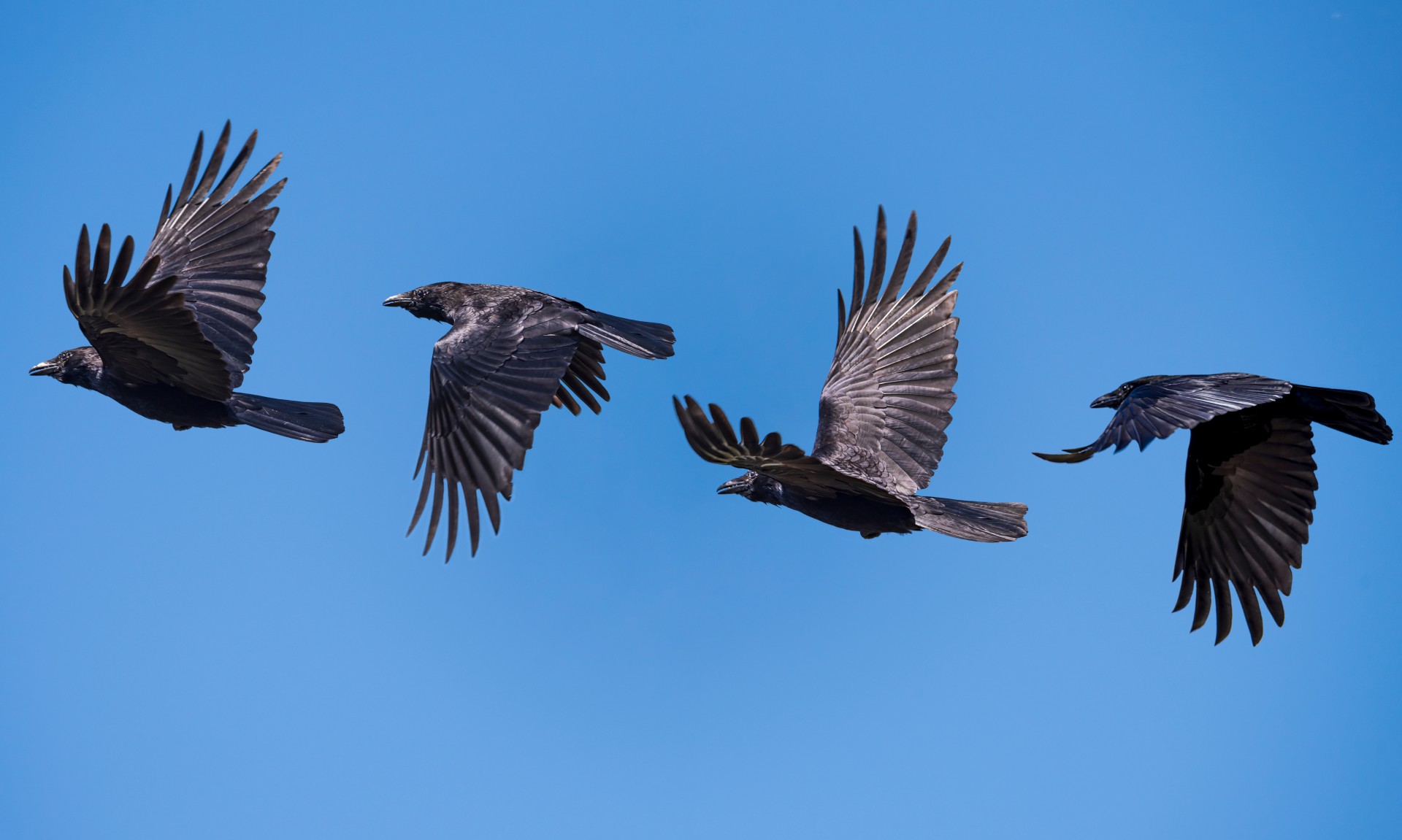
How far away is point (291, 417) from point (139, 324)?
4.54 ft

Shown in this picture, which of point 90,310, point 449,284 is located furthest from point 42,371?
point 449,284

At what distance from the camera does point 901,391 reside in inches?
452

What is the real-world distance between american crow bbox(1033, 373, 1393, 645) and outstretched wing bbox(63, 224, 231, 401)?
6.46 meters

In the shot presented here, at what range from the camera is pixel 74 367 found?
450 inches

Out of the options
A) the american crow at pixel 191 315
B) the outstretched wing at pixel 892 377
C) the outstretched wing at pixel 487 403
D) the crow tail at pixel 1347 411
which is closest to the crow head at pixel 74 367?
the american crow at pixel 191 315

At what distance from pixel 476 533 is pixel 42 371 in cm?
436

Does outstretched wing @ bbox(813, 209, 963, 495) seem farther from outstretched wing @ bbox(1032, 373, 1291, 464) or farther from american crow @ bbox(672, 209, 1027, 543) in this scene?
outstretched wing @ bbox(1032, 373, 1291, 464)

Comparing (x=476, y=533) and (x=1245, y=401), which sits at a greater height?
(x=1245, y=401)

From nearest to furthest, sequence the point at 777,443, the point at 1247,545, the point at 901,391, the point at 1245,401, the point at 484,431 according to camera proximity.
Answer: the point at 777,443
the point at 1245,401
the point at 484,431
the point at 1247,545
the point at 901,391

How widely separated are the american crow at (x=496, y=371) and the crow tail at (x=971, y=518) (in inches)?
86.5

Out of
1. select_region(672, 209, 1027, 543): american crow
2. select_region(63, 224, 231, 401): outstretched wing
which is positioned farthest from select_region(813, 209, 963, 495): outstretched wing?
select_region(63, 224, 231, 401): outstretched wing

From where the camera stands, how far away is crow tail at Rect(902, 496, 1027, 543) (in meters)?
9.82

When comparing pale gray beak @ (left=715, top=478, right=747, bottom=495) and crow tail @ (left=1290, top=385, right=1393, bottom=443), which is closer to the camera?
crow tail @ (left=1290, top=385, right=1393, bottom=443)

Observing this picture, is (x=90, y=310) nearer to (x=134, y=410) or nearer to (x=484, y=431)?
(x=134, y=410)
